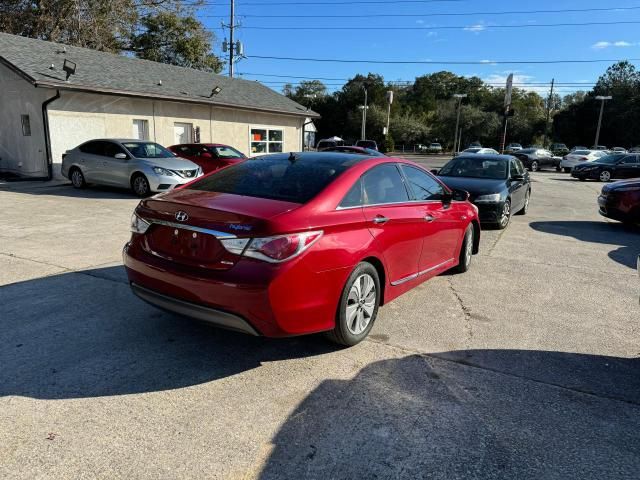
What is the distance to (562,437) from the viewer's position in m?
2.83

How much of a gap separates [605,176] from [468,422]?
25963 mm

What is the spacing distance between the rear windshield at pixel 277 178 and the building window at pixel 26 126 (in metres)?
14.4

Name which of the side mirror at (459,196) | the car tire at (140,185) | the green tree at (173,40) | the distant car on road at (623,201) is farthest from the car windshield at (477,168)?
the green tree at (173,40)

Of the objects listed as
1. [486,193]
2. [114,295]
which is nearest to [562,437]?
[114,295]

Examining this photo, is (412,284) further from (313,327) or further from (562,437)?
(562,437)

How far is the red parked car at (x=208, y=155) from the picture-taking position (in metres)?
16.1

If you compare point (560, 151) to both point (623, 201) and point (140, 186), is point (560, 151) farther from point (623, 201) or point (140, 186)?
point (140, 186)

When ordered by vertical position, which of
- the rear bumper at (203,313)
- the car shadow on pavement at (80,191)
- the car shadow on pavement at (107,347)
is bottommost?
the car shadow on pavement at (107,347)

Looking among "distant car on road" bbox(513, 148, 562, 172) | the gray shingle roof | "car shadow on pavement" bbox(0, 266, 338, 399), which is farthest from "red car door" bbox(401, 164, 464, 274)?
"distant car on road" bbox(513, 148, 562, 172)

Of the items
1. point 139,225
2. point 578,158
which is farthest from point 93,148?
point 578,158

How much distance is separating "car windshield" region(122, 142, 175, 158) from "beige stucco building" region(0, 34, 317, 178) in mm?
3672

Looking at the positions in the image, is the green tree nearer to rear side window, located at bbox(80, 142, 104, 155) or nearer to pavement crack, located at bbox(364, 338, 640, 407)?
rear side window, located at bbox(80, 142, 104, 155)

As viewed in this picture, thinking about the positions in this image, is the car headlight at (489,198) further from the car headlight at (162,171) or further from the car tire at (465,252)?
the car headlight at (162,171)

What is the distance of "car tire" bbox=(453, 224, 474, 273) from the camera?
611cm
